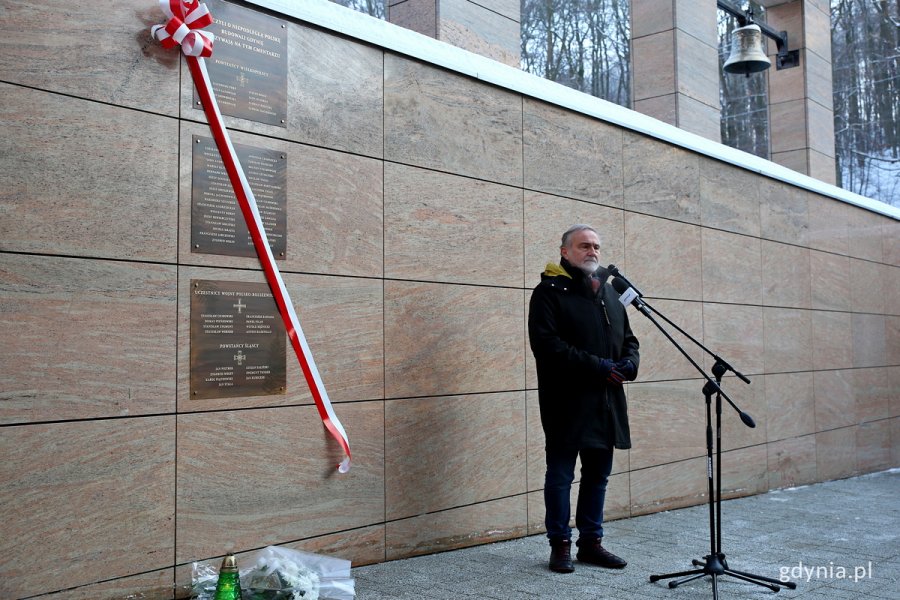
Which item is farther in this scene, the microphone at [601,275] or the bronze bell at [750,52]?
the bronze bell at [750,52]

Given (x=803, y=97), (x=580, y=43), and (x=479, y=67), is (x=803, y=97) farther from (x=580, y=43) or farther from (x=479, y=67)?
(x=580, y=43)

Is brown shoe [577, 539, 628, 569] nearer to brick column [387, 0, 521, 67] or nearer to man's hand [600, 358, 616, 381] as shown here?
man's hand [600, 358, 616, 381]

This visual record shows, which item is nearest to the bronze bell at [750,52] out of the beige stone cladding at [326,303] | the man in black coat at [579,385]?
the beige stone cladding at [326,303]

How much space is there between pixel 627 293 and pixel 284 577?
2103mm

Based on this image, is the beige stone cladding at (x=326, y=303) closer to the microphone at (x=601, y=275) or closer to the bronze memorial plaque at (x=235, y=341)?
the bronze memorial plaque at (x=235, y=341)

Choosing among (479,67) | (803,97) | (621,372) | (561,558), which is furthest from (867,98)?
(561,558)

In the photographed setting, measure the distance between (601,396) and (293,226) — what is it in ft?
6.23

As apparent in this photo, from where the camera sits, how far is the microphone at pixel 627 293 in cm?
451

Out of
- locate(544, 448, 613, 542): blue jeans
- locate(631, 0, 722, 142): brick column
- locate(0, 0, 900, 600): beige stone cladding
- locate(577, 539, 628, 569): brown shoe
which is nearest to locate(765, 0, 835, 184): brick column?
locate(631, 0, 722, 142): brick column

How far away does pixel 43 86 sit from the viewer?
386 cm

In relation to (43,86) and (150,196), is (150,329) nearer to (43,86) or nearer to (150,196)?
(150,196)

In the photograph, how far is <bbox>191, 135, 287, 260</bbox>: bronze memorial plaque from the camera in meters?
4.36

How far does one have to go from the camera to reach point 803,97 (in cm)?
1086

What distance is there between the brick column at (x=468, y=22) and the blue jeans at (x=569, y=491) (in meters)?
3.18
